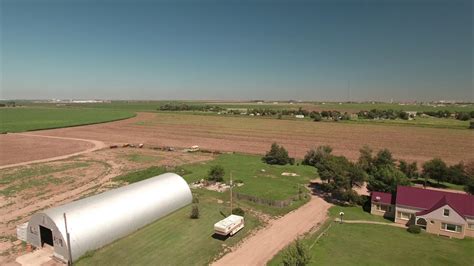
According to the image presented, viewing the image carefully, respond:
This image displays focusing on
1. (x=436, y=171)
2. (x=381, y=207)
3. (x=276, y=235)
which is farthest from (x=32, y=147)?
(x=436, y=171)

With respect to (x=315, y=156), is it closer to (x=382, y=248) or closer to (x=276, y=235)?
(x=276, y=235)

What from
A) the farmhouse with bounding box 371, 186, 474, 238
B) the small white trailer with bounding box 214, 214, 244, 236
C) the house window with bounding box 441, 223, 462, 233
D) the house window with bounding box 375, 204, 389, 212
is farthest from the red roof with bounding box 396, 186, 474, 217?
the small white trailer with bounding box 214, 214, 244, 236

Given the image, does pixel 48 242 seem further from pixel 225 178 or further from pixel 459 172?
pixel 459 172

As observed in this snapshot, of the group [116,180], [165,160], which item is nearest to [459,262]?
[116,180]

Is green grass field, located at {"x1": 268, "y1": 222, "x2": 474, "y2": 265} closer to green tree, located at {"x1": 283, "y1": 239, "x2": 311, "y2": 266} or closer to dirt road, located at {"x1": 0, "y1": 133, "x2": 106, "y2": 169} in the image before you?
green tree, located at {"x1": 283, "y1": 239, "x2": 311, "y2": 266}

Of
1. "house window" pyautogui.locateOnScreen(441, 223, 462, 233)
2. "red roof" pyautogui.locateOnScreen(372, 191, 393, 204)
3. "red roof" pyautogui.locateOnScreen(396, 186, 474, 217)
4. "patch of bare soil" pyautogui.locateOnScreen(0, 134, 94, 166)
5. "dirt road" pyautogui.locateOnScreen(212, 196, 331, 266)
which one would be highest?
"red roof" pyautogui.locateOnScreen(396, 186, 474, 217)

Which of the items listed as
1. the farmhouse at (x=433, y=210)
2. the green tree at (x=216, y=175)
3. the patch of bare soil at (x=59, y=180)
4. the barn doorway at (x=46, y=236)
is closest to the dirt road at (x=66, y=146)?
the patch of bare soil at (x=59, y=180)
